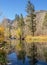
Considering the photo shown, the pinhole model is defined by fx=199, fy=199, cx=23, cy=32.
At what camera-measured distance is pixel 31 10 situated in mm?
99875

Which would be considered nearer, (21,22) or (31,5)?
(31,5)

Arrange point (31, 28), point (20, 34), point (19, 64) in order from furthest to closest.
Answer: point (20, 34), point (31, 28), point (19, 64)

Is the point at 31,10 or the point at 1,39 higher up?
the point at 31,10

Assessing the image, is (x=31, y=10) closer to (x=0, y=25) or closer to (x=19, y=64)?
(x=0, y=25)

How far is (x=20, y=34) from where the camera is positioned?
113688 millimetres

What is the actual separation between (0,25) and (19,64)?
2345 centimetres

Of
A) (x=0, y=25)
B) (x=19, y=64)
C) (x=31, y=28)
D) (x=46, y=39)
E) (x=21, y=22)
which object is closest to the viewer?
(x=19, y=64)

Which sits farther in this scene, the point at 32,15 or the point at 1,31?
the point at 32,15

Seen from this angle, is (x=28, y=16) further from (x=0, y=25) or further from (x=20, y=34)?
(x=0, y=25)

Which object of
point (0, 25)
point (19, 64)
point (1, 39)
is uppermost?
point (0, 25)

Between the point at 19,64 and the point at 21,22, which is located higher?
the point at 21,22

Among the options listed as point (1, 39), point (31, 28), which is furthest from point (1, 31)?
point (31, 28)

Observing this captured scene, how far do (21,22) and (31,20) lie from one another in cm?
2861

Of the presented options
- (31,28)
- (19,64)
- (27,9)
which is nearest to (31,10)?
(27,9)
